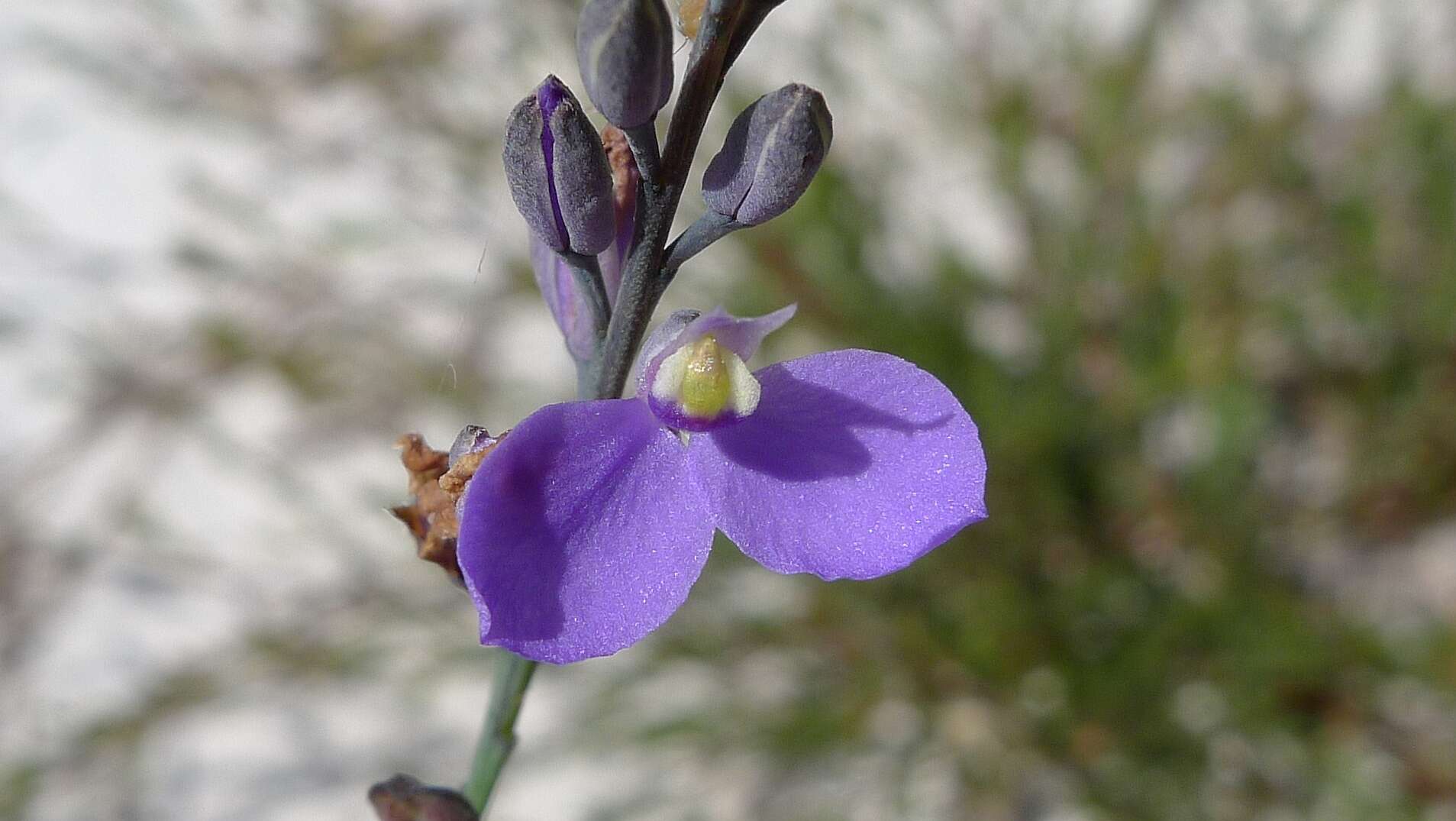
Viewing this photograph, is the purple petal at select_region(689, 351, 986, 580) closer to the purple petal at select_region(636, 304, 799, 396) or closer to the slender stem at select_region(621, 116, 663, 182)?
the purple petal at select_region(636, 304, 799, 396)

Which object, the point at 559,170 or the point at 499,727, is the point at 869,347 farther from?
the point at 559,170

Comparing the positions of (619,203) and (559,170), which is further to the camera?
(619,203)

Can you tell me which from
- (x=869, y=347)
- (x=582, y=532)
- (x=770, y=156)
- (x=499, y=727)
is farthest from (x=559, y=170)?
(x=869, y=347)

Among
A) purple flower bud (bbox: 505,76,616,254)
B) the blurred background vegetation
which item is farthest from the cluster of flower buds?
the blurred background vegetation

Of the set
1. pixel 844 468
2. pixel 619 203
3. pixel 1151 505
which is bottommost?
pixel 1151 505

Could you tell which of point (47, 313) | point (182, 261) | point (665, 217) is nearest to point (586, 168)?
point (665, 217)

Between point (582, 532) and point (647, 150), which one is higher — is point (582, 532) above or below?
below

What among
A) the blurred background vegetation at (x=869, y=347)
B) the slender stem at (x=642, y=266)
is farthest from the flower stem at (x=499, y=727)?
the blurred background vegetation at (x=869, y=347)

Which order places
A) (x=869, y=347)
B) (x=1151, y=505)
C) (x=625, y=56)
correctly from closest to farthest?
(x=625, y=56)
(x=869, y=347)
(x=1151, y=505)

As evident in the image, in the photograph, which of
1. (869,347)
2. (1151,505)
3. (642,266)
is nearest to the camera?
(642,266)
